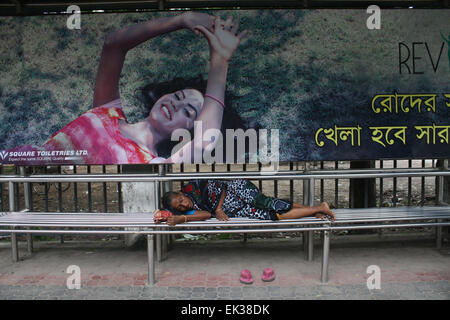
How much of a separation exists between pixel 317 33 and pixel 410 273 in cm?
284

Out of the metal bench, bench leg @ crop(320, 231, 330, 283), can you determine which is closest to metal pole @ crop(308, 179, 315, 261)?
the metal bench

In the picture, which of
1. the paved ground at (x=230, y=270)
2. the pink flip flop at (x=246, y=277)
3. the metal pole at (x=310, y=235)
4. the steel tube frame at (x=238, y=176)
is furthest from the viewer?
the metal pole at (x=310, y=235)

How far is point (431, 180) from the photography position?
11656mm

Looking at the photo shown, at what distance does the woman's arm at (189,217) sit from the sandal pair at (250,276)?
0.68m

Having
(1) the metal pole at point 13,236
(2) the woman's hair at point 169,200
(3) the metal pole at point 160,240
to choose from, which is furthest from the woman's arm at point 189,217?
(1) the metal pole at point 13,236

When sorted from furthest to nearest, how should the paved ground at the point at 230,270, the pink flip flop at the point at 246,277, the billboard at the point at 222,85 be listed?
the billboard at the point at 222,85 < the pink flip flop at the point at 246,277 < the paved ground at the point at 230,270

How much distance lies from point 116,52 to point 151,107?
2.45ft

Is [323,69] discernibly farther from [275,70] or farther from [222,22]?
[222,22]

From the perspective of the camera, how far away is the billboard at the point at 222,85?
441 cm

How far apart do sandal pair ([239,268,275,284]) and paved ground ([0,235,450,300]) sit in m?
0.05

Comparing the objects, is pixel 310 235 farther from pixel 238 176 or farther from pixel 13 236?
pixel 13 236

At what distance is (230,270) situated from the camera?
423 cm

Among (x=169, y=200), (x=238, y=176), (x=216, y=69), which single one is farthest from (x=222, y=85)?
(x=169, y=200)

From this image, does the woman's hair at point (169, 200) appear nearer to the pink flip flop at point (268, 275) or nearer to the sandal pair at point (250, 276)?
the sandal pair at point (250, 276)
